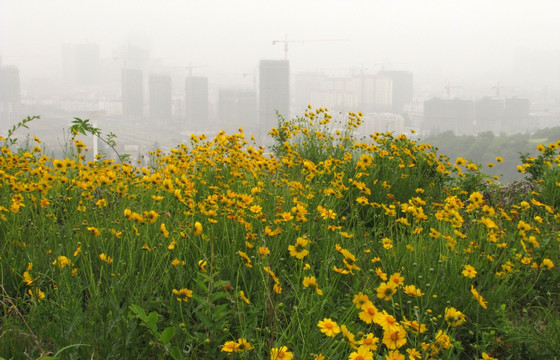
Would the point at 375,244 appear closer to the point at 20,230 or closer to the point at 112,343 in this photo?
the point at 112,343

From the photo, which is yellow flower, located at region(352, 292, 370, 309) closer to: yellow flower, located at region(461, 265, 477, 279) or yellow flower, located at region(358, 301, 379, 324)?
yellow flower, located at region(358, 301, 379, 324)

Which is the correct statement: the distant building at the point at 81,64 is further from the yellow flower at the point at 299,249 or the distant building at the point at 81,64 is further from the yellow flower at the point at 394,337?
the yellow flower at the point at 394,337

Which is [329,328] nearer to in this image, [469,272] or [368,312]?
[368,312]

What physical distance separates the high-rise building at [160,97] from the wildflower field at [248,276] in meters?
10.0

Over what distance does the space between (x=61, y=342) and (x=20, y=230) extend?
2.90ft

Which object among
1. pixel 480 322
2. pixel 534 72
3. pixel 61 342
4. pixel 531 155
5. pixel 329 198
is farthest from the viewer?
pixel 534 72

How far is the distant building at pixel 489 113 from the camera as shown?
12130 mm

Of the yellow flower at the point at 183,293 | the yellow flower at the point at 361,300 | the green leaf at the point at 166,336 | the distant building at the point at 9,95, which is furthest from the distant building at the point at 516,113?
the green leaf at the point at 166,336

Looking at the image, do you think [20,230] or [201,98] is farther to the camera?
[201,98]

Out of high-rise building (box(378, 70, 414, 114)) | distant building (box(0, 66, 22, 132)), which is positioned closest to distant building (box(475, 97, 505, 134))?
high-rise building (box(378, 70, 414, 114))

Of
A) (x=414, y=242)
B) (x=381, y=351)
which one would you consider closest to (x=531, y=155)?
(x=414, y=242)

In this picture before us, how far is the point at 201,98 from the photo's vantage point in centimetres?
1277

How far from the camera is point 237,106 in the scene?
35.7 ft

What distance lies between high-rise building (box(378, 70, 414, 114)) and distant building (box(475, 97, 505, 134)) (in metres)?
2.80
